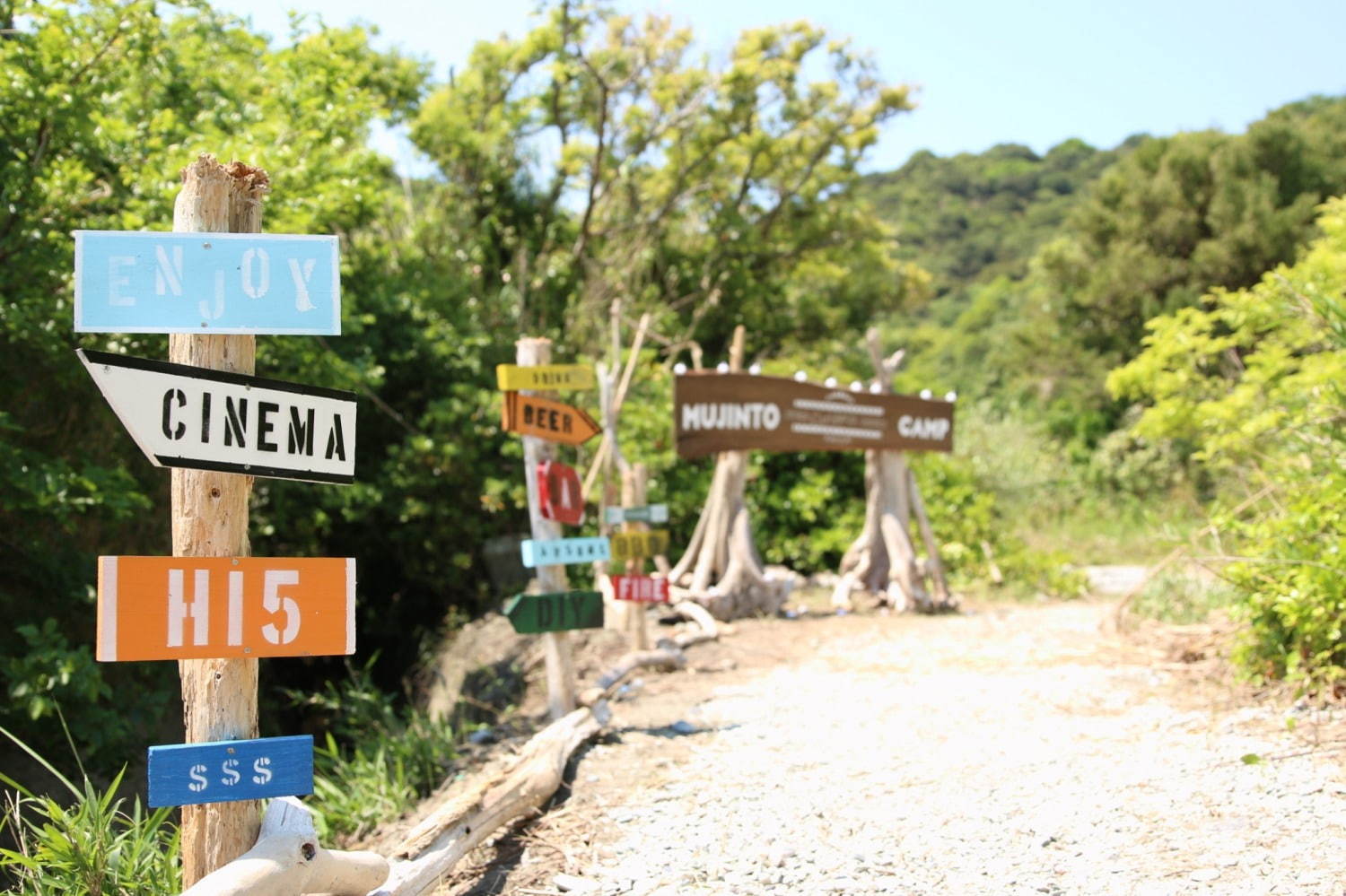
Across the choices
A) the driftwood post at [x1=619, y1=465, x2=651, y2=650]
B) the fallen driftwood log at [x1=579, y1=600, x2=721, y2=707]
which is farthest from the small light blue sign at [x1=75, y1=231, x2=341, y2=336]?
the driftwood post at [x1=619, y1=465, x2=651, y2=650]

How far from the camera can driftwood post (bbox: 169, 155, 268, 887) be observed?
9.34 ft

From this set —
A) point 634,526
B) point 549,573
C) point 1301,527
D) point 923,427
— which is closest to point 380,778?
point 549,573

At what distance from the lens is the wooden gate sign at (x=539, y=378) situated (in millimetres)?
5480

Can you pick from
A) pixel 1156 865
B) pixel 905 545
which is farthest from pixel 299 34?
pixel 1156 865

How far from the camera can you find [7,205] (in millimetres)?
5738

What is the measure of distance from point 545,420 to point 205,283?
Answer: 292 cm

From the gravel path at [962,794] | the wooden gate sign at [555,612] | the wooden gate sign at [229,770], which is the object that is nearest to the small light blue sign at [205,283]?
the wooden gate sign at [229,770]

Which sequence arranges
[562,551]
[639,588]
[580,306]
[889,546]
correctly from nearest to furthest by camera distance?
[562,551], [639,588], [889,546], [580,306]

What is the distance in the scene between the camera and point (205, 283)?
2791 mm

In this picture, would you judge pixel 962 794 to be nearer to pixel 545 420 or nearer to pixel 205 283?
pixel 545 420

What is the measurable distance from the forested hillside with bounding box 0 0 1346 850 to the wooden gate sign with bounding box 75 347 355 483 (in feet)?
8.87

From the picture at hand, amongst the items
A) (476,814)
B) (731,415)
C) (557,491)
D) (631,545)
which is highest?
(731,415)

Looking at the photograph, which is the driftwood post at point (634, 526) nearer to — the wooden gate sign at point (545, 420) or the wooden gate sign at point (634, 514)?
the wooden gate sign at point (634, 514)

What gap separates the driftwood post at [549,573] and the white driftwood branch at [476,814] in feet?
2.69
